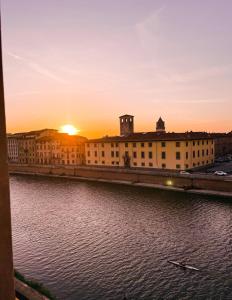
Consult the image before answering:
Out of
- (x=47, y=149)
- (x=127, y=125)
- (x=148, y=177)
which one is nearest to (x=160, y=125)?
(x=127, y=125)

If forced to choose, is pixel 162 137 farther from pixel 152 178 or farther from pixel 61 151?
pixel 61 151

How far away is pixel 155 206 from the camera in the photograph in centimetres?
4769

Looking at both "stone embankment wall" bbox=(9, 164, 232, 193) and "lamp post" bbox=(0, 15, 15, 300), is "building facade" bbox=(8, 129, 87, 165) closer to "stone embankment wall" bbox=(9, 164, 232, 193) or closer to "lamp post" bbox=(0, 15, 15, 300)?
"stone embankment wall" bbox=(9, 164, 232, 193)

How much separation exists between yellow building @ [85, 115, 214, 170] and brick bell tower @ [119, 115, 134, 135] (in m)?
12.8

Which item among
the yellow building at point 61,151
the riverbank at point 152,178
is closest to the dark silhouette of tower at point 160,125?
the yellow building at point 61,151

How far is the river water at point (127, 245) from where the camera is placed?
22328 millimetres

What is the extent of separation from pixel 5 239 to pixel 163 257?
87.7ft

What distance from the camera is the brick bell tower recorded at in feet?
317

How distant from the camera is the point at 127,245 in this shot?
30891 mm

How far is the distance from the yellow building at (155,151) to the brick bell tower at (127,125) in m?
12.8

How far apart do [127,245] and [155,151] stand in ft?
145

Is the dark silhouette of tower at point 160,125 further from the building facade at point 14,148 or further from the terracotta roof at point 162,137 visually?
the building facade at point 14,148

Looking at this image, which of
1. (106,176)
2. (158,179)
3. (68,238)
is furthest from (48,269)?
(106,176)

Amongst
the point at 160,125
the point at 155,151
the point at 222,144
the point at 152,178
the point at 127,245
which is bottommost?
the point at 127,245
